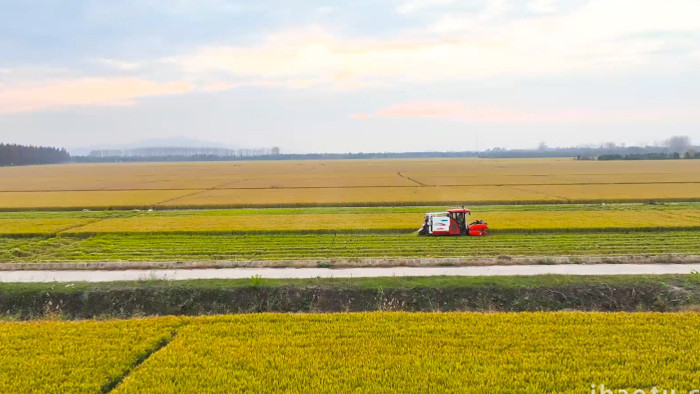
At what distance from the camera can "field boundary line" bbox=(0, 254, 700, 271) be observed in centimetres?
1950

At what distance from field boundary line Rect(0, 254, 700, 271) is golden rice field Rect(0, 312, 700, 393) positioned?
6.15 metres

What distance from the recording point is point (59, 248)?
23703mm

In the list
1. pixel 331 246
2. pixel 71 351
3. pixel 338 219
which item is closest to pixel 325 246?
pixel 331 246

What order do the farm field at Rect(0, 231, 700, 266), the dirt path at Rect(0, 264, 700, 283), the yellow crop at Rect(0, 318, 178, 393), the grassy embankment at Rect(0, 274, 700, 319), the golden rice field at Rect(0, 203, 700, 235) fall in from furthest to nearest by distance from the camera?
1. the golden rice field at Rect(0, 203, 700, 235)
2. the farm field at Rect(0, 231, 700, 266)
3. the dirt path at Rect(0, 264, 700, 283)
4. the grassy embankment at Rect(0, 274, 700, 319)
5. the yellow crop at Rect(0, 318, 178, 393)

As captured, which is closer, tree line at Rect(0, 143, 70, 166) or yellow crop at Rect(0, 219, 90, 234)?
yellow crop at Rect(0, 219, 90, 234)

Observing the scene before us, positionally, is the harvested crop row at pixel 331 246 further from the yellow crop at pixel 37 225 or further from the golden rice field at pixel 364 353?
the golden rice field at pixel 364 353

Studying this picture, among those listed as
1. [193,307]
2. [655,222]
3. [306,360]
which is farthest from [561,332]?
[655,222]

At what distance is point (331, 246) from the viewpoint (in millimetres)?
23141

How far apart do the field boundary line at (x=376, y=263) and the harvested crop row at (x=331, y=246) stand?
3.58ft

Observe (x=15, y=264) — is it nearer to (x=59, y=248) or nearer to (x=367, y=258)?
(x=59, y=248)

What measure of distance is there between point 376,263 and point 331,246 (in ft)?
13.5

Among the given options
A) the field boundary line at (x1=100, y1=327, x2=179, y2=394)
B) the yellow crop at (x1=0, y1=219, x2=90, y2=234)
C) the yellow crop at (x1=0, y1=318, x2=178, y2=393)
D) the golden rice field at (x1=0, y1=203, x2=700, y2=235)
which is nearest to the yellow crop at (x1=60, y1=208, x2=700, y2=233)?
the golden rice field at (x1=0, y1=203, x2=700, y2=235)

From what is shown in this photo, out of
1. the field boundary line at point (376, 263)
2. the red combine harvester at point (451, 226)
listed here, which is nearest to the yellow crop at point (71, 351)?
the field boundary line at point (376, 263)

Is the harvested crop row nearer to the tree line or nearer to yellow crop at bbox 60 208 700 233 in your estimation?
yellow crop at bbox 60 208 700 233
